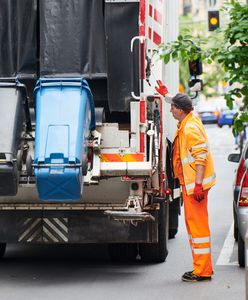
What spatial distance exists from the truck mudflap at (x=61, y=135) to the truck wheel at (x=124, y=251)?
2.07 m

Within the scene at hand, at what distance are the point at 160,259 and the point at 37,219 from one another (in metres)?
1.76

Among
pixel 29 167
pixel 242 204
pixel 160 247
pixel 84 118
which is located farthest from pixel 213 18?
pixel 29 167

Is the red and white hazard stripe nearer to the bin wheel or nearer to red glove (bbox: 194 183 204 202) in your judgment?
red glove (bbox: 194 183 204 202)

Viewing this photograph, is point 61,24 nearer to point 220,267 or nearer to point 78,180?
point 78,180

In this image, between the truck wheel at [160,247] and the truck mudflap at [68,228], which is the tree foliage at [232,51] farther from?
the truck mudflap at [68,228]

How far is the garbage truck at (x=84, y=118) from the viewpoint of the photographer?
9.48 m

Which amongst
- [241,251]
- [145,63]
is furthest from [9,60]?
[241,251]

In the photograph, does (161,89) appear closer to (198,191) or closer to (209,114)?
(198,191)

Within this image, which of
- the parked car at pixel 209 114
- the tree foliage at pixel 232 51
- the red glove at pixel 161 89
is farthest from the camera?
the parked car at pixel 209 114

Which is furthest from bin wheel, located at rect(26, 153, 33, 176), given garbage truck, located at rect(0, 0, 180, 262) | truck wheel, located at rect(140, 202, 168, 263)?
truck wheel, located at rect(140, 202, 168, 263)

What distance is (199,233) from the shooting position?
10305 mm

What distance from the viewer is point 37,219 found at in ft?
33.9

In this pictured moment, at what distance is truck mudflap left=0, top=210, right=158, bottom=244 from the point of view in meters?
10.3

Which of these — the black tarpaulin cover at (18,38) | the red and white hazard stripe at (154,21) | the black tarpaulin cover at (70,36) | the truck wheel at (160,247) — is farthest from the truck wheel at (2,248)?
the red and white hazard stripe at (154,21)
